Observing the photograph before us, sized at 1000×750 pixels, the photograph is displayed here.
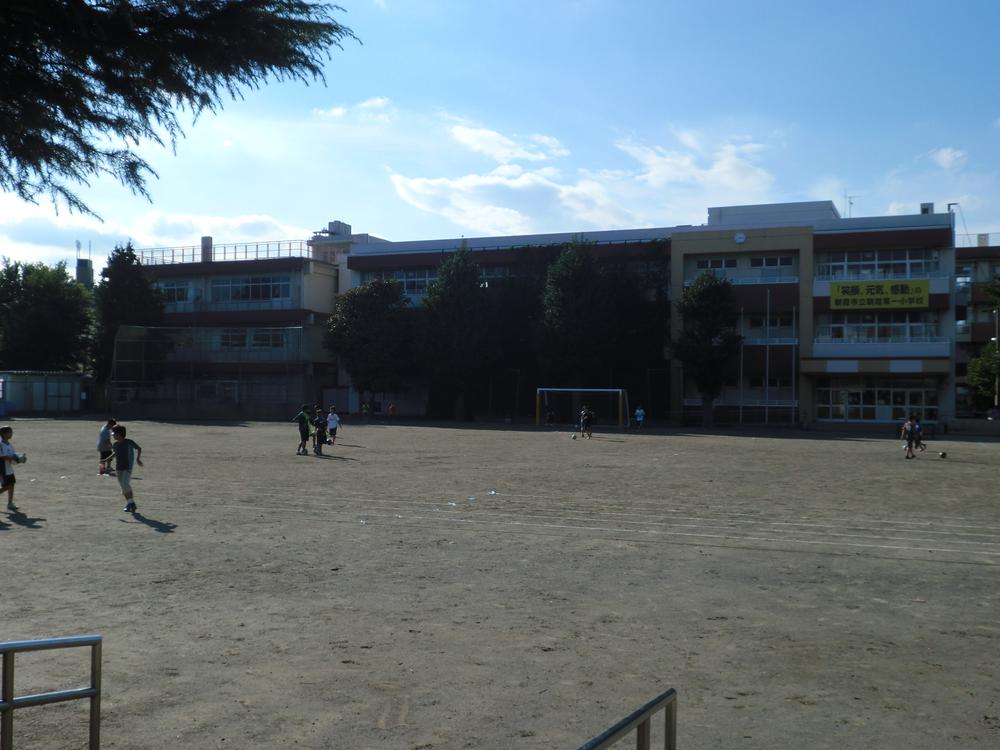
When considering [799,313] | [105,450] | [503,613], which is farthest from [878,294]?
[503,613]

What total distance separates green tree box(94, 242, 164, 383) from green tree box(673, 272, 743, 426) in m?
41.7

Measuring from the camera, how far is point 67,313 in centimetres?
7438

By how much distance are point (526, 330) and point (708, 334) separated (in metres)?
13.4

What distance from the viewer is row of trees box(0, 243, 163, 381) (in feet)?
231

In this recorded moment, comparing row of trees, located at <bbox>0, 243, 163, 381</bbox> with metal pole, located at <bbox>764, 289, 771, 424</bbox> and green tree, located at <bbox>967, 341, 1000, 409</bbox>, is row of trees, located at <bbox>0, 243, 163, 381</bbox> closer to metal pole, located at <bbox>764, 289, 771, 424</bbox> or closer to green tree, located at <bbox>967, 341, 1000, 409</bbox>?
metal pole, located at <bbox>764, 289, 771, 424</bbox>

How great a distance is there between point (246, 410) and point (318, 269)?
15815mm

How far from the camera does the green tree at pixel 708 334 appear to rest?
182 feet

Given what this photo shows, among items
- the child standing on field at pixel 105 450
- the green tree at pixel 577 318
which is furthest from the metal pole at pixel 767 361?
the child standing on field at pixel 105 450

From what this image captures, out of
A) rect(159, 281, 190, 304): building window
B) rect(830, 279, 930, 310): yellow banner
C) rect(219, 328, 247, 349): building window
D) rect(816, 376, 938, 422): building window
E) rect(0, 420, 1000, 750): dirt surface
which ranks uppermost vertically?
rect(159, 281, 190, 304): building window

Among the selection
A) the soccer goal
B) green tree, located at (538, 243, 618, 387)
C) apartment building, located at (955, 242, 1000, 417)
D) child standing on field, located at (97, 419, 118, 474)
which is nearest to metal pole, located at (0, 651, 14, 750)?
child standing on field, located at (97, 419, 118, 474)

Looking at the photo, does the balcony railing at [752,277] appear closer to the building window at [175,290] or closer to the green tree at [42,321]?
the building window at [175,290]

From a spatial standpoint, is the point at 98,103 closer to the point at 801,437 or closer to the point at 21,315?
the point at 801,437

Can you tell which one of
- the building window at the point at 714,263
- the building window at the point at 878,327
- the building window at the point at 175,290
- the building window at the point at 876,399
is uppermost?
the building window at the point at 714,263

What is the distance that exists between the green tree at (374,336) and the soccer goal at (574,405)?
10255 millimetres
